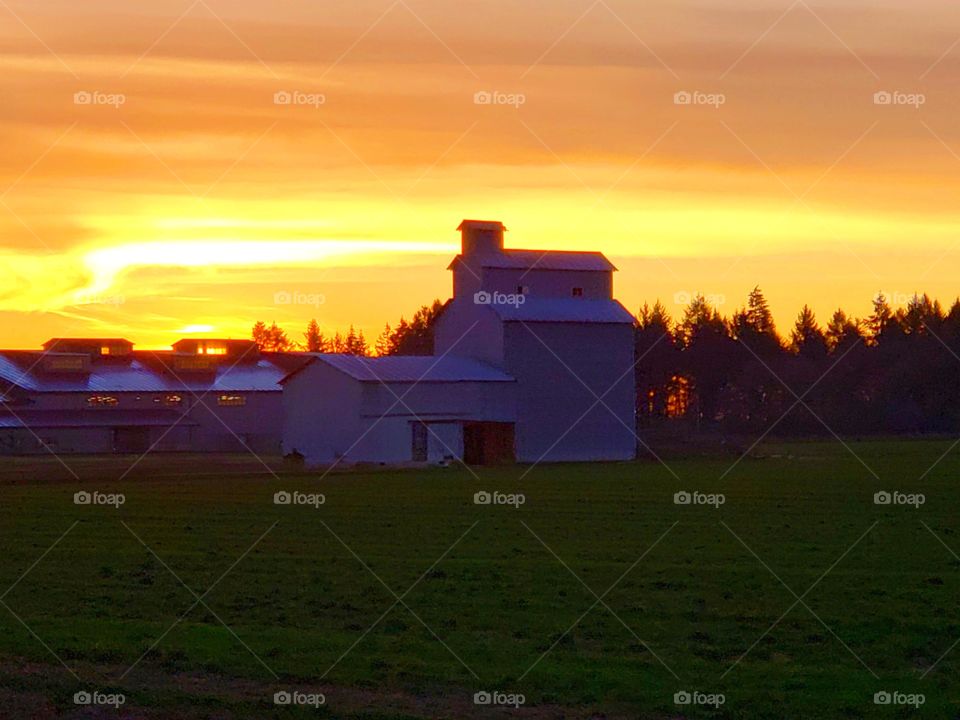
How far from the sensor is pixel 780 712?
44.7 ft

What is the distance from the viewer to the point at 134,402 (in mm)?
97938

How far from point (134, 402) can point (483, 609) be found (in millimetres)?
83017

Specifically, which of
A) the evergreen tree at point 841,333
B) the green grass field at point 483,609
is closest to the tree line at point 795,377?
the evergreen tree at point 841,333

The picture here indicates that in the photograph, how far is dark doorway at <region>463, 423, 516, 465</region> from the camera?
65.2 meters

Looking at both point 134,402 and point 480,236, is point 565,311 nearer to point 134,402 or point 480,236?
point 480,236

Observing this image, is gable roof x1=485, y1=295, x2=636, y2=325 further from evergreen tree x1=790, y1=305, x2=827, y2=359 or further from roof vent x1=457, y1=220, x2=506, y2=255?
evergreen tree x1=790, y1=305, x2=827, y2=359

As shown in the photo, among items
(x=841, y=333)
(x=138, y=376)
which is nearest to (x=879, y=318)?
(x=841, y=333)

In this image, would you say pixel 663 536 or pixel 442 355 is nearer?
pixel 663 536

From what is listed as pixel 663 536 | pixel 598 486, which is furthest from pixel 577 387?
pixel 663 536

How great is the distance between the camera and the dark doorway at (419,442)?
6225 cm

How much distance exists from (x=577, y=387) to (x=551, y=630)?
49.8m

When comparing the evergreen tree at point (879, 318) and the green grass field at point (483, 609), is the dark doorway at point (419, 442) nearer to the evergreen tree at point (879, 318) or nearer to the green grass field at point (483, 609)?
the green grass field at point (483, 609)

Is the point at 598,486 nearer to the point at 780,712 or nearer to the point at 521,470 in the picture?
the point at 521,470

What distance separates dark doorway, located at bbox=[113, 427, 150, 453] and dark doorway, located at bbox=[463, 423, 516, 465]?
121ft
